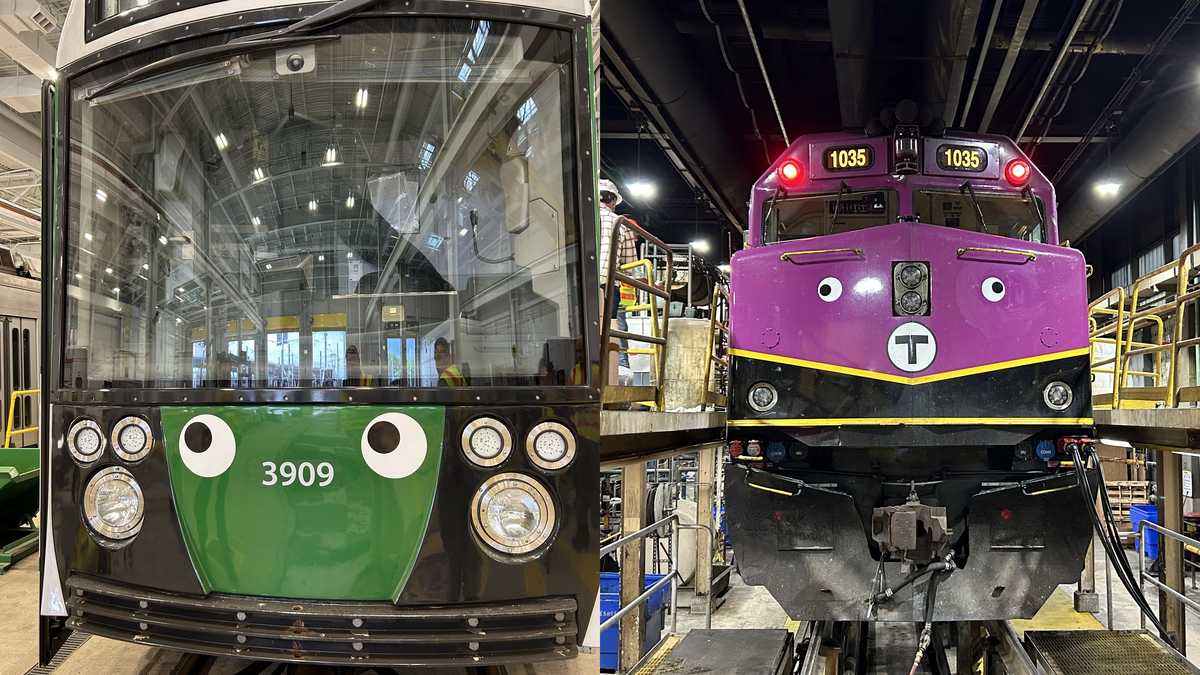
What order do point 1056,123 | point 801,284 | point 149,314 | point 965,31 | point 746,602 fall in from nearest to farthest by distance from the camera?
point 149,314 → point 801,284 → point 965,31 → point 746,602 → point 1056,123

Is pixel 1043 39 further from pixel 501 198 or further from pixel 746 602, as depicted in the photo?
pixel 501 198

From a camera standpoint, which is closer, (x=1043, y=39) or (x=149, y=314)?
(x=149, y=314)

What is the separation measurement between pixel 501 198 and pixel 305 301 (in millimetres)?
654

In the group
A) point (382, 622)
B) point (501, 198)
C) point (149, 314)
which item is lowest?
point (382, 622)

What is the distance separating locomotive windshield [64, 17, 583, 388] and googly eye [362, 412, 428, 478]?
0.38 feet

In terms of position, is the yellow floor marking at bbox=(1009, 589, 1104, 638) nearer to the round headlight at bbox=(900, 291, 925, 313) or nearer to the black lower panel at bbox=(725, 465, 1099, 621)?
the black lower panel at bbox=(725, 465, 1099, 621)

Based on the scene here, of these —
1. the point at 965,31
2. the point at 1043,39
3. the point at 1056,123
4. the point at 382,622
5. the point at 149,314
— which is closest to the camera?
the point at 382,622

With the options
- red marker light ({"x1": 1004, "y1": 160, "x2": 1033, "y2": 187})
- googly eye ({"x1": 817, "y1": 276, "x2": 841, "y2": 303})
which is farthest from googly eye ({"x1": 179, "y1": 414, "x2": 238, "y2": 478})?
red marker light ({"x1": 1004, "y1": 160, "x2": 1033, "y2": 187})

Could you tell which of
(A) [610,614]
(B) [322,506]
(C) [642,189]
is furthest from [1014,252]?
(C) [642,189]

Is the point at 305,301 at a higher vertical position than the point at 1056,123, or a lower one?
lower

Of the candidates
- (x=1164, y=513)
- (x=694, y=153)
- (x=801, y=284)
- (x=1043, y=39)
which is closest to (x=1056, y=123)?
(x=1043, y=39)

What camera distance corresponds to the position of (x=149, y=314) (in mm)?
2748

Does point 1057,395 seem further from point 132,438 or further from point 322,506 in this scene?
point 132,438

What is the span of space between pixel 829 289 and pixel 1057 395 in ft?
4.42
